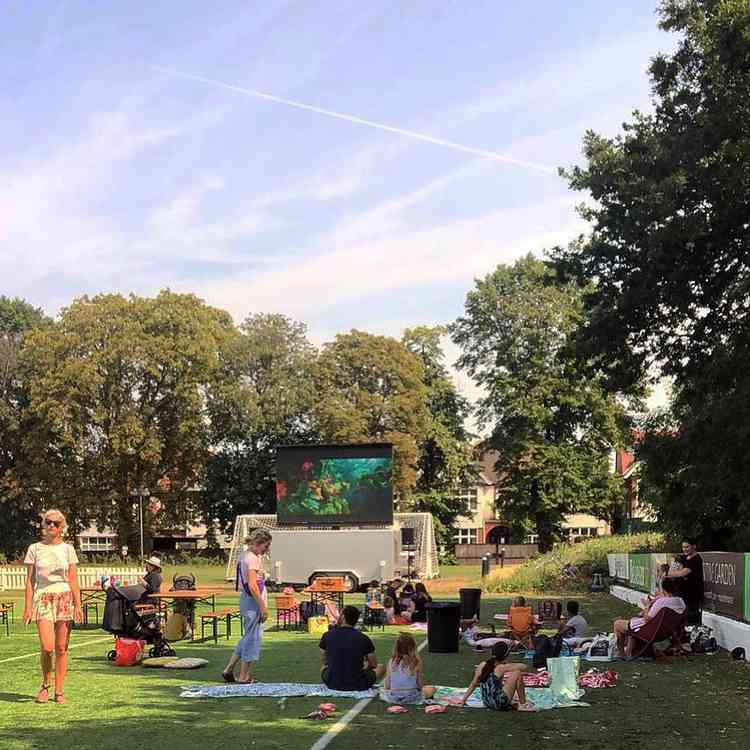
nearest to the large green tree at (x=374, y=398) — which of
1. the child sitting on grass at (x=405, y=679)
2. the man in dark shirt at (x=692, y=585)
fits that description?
the man in dark shirt at (x=692, y=585)

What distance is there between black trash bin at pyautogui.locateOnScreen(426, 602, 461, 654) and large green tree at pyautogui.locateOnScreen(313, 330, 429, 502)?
40.7 m

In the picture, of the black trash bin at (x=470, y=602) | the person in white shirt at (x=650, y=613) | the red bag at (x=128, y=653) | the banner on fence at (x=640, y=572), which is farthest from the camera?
the banner on fence at (x=640, y=572)

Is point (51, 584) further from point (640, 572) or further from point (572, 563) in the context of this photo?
point (572, 563)

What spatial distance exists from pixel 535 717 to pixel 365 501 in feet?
85.5

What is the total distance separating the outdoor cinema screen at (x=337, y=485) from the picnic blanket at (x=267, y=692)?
24314mm

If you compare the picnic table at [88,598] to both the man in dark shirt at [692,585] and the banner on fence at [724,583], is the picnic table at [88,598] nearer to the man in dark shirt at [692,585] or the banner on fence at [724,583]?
the man in dark shirt at [692,585]

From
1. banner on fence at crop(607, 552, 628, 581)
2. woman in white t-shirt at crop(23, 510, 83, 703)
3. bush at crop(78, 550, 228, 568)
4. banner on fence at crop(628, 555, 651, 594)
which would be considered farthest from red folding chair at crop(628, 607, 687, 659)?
bush at crop(78, 550, 228, 568)

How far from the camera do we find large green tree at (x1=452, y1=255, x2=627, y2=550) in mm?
55219

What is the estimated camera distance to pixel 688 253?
2545cm

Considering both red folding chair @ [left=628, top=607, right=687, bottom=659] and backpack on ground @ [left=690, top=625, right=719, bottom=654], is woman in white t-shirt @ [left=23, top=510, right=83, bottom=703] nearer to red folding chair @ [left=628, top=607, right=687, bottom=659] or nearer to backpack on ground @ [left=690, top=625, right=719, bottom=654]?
red folding chair @ [left=628, top=607, right=687, bottom=659]

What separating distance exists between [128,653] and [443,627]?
4473 mm

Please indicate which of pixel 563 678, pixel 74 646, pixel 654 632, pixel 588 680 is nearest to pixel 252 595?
pixel 563 678

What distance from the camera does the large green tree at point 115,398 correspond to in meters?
51.8

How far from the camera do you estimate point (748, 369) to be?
2472cm
